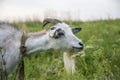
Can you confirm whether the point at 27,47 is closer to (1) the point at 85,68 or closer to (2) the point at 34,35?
(2) the point at 34,35

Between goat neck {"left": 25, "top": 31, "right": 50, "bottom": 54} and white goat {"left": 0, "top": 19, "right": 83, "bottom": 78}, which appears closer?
white goat {"left": 0, "top": 19, "right": 83, "bottom": 78}

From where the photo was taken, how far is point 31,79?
9.97 meters

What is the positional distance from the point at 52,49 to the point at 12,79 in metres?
0.81

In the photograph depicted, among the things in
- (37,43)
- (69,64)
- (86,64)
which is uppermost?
(37,43)

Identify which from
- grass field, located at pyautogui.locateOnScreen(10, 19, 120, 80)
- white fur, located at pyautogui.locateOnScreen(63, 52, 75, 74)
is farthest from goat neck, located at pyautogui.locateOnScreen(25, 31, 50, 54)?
white fur, located at pyautogui.locateOnScreen(63, 52, 75, 74)

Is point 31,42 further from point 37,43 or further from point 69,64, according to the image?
point 69,64

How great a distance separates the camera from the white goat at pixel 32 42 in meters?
8.91

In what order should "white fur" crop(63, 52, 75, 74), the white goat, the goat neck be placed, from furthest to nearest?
"white fur" crop(63, 52, 75, 74) < the goat neck < the white goat

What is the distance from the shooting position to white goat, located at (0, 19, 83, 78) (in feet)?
29.2

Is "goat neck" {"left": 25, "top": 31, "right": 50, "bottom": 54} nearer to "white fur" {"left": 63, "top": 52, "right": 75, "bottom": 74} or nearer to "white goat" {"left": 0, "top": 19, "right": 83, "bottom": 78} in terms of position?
"white goat" {"left": 0, "top": 19, "right": 83, "bottom": 78}

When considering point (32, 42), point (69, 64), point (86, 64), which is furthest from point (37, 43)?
point (86, 64)

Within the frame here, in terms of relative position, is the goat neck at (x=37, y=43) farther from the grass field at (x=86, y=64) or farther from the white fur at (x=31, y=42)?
the grass field at (x=86, y=64)

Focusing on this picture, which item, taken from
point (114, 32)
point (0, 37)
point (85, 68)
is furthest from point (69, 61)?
point (114, 32)

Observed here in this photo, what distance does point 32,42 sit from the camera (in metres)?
9.08
